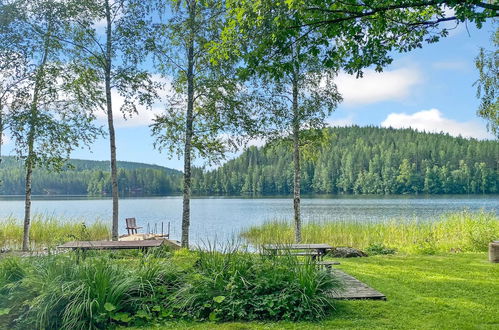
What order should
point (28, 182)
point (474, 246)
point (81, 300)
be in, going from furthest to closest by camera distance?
1. point (28, 182)
2. point (474, 246)
3. point (81, 300)

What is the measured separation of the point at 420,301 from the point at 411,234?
35.8 ft

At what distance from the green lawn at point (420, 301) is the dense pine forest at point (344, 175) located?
87548 mm

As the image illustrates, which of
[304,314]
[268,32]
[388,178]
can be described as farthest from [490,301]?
[388,178]

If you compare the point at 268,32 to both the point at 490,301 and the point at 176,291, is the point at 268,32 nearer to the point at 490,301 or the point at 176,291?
the point at 176,291

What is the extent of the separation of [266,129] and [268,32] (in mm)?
8605

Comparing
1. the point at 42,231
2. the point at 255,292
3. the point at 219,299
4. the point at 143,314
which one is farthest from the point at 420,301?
the point at 42,231

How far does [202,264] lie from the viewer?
6590 mm

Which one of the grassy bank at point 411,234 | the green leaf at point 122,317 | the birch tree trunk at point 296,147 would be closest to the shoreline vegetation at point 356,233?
the grassy bank at point 411,234

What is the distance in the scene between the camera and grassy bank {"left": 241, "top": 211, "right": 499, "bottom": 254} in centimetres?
1386

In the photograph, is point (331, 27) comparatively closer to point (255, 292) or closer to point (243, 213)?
point (255, 292)

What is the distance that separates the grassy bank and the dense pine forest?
3098 inches

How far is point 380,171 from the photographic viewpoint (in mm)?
111688

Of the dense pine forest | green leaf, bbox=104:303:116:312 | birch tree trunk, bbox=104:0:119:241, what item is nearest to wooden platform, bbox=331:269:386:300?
green leaf, bbox=104:303:116:312

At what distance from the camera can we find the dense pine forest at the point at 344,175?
102 metres
